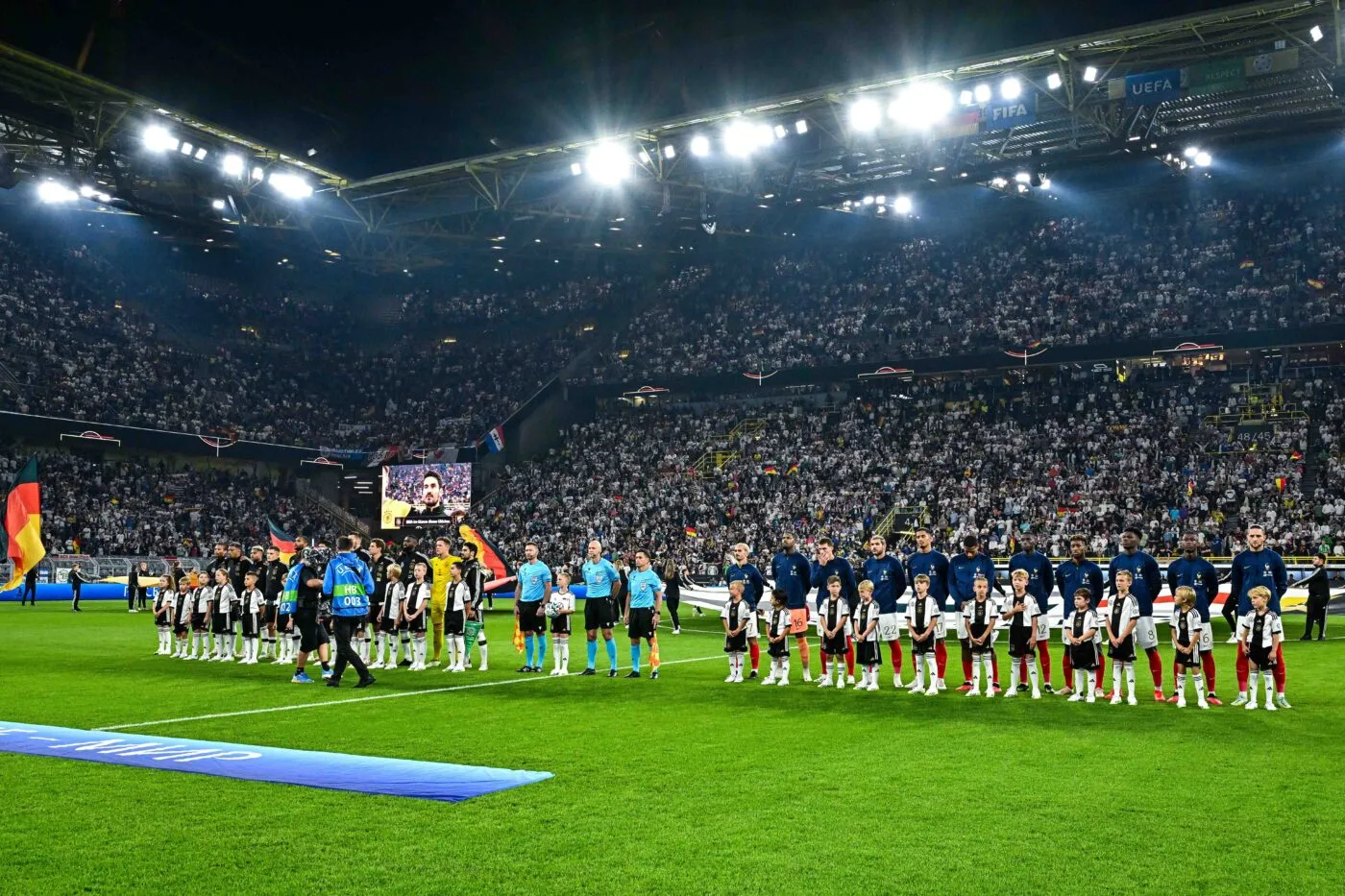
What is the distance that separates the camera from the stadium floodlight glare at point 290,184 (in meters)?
40.8

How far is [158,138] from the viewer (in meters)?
36.0

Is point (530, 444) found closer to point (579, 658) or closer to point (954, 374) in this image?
point (954, 374)

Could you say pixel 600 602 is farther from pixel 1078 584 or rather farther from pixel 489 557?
pixel 489 557

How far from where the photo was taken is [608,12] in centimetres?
3092

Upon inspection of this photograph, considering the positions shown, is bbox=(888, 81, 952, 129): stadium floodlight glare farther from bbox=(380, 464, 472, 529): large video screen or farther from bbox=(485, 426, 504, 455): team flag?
bbox=(485, 426, 504, 455): team flag

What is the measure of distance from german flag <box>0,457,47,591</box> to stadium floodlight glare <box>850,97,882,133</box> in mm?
21950

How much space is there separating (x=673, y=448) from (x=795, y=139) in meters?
17.6

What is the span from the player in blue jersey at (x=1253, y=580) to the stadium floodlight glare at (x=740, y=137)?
23.4m

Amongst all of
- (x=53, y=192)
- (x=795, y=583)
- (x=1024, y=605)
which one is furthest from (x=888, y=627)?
(x=53, y=192)

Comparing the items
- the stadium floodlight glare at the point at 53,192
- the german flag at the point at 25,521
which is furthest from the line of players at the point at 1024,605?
the stadium floodlight glare at the point at 53,192

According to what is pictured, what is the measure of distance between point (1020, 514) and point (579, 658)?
2246 cm

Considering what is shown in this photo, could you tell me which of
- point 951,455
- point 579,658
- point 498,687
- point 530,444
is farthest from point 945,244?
point 498,687

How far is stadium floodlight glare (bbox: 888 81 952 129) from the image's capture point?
3088 centimetres

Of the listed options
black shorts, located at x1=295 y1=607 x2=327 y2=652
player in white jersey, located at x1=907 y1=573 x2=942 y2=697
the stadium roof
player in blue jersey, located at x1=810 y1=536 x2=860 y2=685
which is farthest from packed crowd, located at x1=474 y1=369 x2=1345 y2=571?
black shorts, located at x1=295 y1=607 x2=327 y2=652
